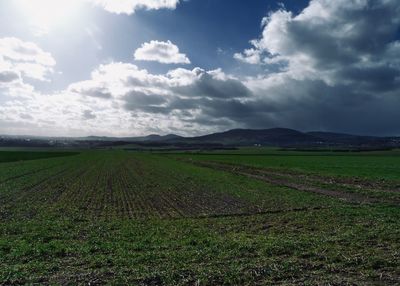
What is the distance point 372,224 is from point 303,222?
10.5ft

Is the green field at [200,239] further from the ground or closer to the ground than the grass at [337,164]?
further from the ground

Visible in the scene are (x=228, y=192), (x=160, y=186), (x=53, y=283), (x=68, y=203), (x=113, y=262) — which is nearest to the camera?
(x=53, y=283)

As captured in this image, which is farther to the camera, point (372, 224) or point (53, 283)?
point (372, 224)

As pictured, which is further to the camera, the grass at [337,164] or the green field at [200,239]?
the grass at [337,164]

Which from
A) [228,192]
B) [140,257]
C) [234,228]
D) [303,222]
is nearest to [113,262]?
[140,257]

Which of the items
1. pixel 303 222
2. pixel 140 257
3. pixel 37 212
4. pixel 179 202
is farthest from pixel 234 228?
pixel 37 212

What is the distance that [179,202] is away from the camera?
24.9 m

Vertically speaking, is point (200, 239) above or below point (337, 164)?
above

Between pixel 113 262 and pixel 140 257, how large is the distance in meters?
0.89

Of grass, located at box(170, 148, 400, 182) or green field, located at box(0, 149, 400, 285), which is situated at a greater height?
green field, located at box(0, 149, 400, 285)

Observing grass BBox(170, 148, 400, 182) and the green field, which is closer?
the green field

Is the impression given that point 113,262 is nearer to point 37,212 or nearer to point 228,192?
point 37,212

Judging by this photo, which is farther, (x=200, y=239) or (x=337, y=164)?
(x=337, y=164)

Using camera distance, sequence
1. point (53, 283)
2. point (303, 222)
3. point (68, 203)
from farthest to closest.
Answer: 1. point (68, 203)
2. point (303, 222)
3. point (53, 283)
